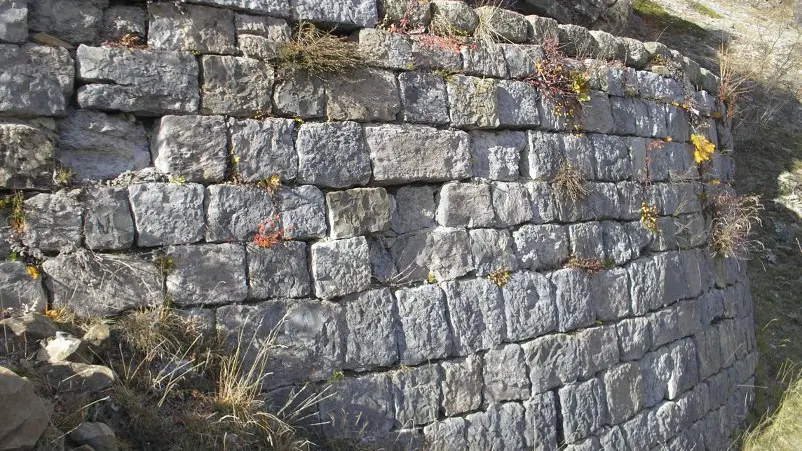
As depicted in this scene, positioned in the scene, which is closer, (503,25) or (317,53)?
(317,53)

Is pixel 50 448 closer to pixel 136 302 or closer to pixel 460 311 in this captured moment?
→ pixel 136 302

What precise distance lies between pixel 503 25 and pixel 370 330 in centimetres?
250

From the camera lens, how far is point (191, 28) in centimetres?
388

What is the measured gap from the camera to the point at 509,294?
15.7 ft

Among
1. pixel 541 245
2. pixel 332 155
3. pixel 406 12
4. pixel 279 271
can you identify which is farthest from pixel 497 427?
pixel 406 12

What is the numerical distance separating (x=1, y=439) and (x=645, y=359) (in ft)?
15.3

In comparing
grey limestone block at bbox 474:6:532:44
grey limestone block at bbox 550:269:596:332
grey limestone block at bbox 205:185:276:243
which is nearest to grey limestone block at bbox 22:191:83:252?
grey limestone block at bbox 205:185:276:243

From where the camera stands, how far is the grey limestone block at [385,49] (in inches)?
175

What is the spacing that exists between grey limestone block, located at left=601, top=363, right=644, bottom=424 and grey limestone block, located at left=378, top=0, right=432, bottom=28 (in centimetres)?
292

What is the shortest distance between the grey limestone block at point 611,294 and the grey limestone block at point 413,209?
157cm

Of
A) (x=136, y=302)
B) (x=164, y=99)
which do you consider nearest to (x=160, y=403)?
(x=136, y=302)

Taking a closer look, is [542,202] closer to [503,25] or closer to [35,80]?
[503,25]

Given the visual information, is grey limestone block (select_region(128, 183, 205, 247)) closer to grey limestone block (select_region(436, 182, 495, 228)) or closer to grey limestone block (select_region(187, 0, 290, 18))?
grey limestone block (select_region(187, 0, 290, 18))

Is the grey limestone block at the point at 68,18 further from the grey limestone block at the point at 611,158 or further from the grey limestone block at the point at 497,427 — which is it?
the grey limestone block at the point at 611,158
